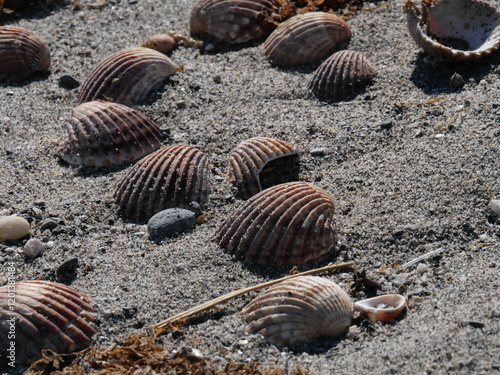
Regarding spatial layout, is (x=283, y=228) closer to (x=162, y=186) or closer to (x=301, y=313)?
(x=301, y=313)

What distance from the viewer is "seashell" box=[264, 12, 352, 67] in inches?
220

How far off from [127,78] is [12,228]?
67.8 inches

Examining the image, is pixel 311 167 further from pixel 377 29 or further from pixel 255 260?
pixel 377 29

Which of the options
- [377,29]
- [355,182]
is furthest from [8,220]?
[377,29]

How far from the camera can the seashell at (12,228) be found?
161 inches

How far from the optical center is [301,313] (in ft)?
10.5

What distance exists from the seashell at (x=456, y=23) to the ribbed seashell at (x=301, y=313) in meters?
2.64

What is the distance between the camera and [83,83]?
561cm

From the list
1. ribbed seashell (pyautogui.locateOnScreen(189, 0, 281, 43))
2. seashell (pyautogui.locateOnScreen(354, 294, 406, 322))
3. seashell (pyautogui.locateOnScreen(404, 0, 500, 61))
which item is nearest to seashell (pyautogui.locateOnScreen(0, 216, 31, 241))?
seashell (pyautogui.locateOnScreen(354, 294, 406, 322))

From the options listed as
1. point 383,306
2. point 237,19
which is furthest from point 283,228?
point 237,19

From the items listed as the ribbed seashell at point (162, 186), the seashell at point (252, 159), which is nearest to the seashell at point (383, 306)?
the seashell at point (252, 159)

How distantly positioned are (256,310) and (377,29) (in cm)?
335

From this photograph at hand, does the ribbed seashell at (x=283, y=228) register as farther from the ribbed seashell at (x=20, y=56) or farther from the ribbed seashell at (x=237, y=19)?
the ribbed seashell at (x=20, y=56)

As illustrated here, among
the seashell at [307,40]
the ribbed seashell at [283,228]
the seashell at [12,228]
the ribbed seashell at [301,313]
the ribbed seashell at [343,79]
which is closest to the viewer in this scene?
the ribbed seashell at [301,313]
